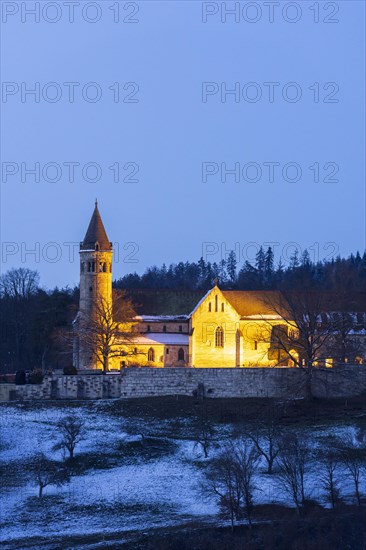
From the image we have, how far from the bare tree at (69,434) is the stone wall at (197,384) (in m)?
6.94

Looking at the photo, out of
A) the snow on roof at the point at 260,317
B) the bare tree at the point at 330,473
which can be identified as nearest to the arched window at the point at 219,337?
the snow on roof at the point at 260,317

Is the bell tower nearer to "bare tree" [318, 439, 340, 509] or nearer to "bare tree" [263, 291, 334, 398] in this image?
"bare tree" [263, 291, 334, 398]

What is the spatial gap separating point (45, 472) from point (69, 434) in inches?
131

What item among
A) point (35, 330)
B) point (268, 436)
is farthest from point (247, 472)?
point (35, 330)

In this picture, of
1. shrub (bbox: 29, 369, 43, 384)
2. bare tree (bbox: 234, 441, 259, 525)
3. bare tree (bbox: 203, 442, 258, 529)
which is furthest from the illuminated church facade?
bare tree (bbox: 203, 442, 258, 529)

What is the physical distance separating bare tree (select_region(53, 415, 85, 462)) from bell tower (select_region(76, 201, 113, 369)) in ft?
55.3

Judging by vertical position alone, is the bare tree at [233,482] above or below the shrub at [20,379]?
below

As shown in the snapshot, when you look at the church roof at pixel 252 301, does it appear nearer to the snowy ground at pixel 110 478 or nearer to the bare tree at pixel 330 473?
the snowy ground at pixel 110 478

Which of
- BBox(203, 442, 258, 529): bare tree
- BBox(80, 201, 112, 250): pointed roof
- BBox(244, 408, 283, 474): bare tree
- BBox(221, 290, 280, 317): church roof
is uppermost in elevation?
BBox(80, 201, 112, 250): pointed roof

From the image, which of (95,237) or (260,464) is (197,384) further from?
(95,237)

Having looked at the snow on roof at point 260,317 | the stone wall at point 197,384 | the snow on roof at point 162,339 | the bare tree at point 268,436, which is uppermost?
the snow on roof at point 260,317

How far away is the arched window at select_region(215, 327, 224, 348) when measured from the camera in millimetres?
86375

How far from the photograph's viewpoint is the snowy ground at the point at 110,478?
53812 millimetres

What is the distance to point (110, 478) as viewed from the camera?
197ft
